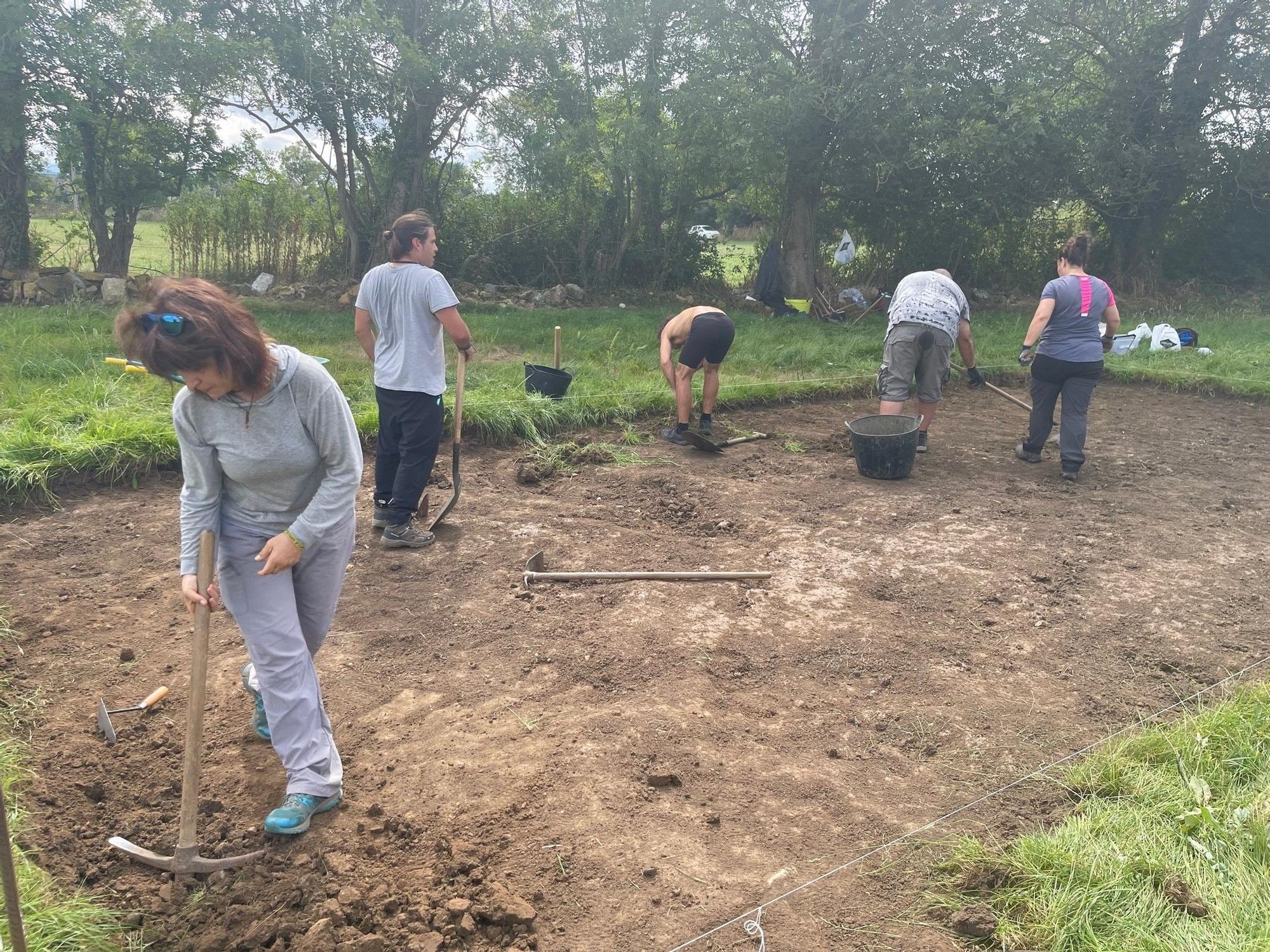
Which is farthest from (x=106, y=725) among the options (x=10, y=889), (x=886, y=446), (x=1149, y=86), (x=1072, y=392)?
(x=1149, y=86)

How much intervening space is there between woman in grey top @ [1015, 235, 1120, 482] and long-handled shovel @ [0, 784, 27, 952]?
6543 millimetres

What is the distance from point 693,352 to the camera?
7238 millimetres

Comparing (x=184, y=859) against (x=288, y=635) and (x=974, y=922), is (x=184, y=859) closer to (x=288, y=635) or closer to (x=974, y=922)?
(x=288, y=635)

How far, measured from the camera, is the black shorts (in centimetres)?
716

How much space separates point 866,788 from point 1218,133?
54.7ft

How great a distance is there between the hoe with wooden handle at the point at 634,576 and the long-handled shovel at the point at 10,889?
3.05 m

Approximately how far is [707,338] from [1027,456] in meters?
2.81

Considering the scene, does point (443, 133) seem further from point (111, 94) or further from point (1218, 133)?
point (1218, 133)

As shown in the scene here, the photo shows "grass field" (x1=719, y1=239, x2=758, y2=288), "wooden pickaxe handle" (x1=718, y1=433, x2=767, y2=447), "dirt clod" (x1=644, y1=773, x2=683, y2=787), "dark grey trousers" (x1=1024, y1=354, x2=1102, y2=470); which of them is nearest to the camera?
"dirt clod" (x1=644, y1=773, x2=683, y2=787)

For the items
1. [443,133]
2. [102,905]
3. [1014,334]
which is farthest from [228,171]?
[102,905]

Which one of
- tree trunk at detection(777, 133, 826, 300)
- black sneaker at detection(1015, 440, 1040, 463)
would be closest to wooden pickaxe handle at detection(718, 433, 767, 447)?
black sneaker at detection(1015, 440, 1040, 463)

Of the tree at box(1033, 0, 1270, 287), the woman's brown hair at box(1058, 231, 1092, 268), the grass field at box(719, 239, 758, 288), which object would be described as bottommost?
the woman's brown hair at box(1058, 231, 1092, 268)

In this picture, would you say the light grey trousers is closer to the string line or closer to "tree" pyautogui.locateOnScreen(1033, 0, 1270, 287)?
the string line

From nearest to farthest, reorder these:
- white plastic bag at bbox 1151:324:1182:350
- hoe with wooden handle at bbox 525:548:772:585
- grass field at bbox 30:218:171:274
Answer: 1. hoe with wooden handle at bbox 525:548:772:585
2. white plastic bag at bbox 1151:324:1182:350
3. grass field at bbox 30:218:171:274
